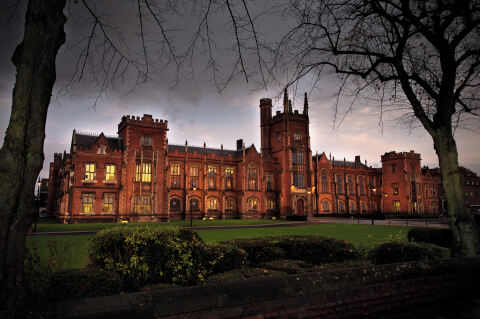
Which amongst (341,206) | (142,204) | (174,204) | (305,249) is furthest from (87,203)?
(341,206)

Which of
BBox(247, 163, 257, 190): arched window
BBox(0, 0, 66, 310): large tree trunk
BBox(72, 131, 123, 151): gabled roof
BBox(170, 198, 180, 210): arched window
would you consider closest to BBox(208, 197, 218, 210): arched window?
BBox(170, 198, 180, 210): arched window

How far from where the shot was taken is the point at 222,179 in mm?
48125

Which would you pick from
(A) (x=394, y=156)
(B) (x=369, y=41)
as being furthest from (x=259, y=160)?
(B) (x=369, y=41)

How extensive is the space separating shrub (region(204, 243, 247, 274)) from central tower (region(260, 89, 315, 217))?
1735 inches

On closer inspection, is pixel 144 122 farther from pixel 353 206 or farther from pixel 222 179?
pixel 353 206

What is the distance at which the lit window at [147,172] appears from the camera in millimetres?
39500

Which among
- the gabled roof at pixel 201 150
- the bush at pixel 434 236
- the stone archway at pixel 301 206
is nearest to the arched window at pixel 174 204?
the gabled roof at pixel 201 150

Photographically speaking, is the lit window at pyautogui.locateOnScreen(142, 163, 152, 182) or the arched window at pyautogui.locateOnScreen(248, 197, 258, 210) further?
the arched window at pyautogui.locateOnScreen(248, 197, 258, 210)

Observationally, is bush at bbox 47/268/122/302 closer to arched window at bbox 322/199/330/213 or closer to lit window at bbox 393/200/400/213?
arched window at bbox 322/199/330/213

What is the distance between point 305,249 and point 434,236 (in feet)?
23.9

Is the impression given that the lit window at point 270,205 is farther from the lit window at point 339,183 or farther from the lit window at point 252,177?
the lit window at point 339,183

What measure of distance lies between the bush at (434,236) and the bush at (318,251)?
607 centimetres

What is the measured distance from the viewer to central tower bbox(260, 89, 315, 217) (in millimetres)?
51281

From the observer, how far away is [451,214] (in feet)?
30.4
